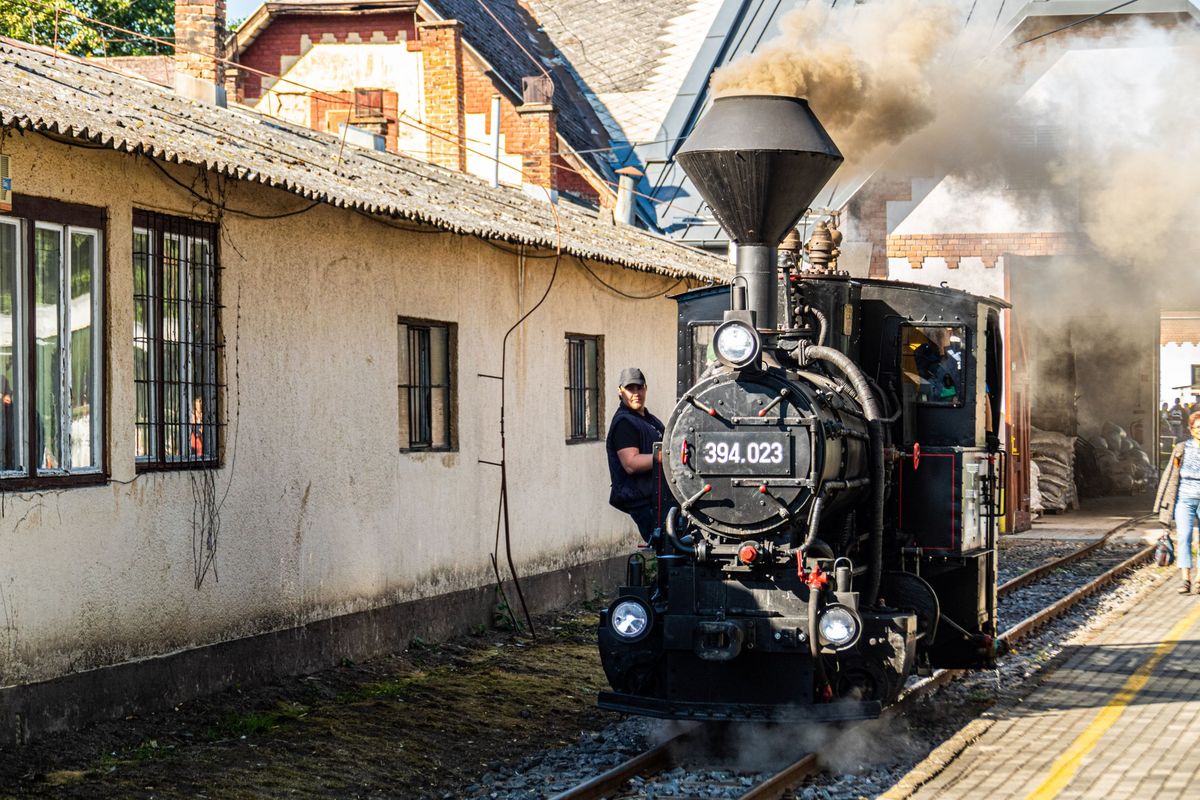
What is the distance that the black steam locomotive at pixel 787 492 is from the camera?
7520 millimetres

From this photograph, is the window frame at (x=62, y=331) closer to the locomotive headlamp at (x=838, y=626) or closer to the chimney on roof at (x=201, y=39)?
the locomotive headlamp at (x=838, y=626)

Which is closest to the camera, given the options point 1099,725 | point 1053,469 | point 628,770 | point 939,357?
point 628,770

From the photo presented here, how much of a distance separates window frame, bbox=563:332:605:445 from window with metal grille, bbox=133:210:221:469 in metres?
5.19

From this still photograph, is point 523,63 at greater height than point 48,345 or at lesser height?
greater

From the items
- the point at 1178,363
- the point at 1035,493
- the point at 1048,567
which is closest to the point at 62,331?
the point at 1048,567

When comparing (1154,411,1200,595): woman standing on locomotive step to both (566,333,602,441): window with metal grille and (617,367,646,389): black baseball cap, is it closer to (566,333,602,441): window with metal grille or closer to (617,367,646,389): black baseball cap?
(566,333,602,441): window with metal grille

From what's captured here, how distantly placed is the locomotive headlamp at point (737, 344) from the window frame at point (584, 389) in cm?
603

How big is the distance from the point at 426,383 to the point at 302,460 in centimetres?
199

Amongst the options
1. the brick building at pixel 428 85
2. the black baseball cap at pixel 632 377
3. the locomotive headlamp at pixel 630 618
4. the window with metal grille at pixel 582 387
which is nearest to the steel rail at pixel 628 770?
the locomotive headlamp at pixel 630 618

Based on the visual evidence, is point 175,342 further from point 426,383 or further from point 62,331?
point 426,383

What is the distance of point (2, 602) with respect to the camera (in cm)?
711

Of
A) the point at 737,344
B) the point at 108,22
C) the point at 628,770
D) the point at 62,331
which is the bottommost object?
the point at 628,770

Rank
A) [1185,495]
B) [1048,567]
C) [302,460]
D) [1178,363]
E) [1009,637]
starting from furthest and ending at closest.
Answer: [1178,363] < [1048,567] < [1185,495] < [1009,637] < [302,460]

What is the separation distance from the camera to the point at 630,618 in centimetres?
774
